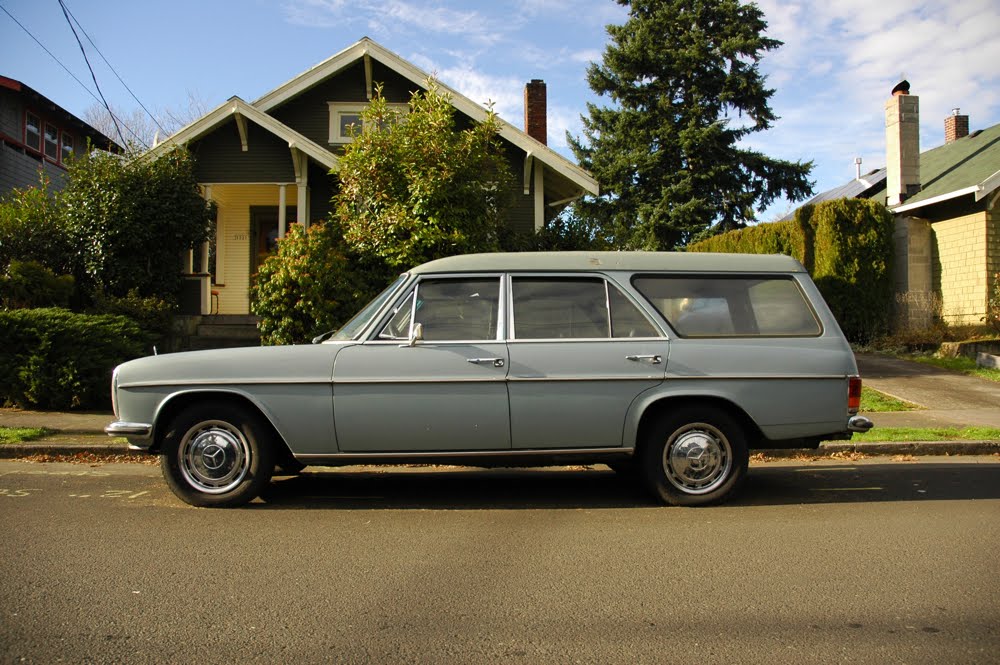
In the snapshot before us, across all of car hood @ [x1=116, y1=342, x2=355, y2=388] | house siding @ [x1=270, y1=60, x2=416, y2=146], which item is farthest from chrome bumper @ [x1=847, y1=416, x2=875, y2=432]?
house siding @ [x1=270, y1=60, x2=416, y2=146]

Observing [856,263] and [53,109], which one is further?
[53,109]

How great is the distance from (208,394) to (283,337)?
595cm

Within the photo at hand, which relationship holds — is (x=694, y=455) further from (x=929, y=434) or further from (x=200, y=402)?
(x=929, y=434)

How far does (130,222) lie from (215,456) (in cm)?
994

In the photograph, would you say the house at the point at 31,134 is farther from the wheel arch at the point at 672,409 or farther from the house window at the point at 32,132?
the wheel arch at the point at 672,409

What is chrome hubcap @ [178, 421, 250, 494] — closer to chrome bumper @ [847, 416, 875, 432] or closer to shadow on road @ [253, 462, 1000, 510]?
shadow on road @ [253, 462, 1000, 510]

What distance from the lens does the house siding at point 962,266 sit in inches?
671

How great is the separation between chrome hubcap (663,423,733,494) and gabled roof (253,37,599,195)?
36.1ft

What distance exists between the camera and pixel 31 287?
485 inches

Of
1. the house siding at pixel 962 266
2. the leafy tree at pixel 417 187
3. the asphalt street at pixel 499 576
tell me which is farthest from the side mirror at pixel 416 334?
the house siding at pixel 962 266

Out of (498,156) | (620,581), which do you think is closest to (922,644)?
(620,581)

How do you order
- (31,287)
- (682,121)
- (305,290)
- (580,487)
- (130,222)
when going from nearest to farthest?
(580,487)
(305,290)
(31,287)
(130,222)
(682,121)

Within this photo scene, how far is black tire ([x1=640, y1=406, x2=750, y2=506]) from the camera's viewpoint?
571 centimetres

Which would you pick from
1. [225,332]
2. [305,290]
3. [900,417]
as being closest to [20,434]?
[305,290]
